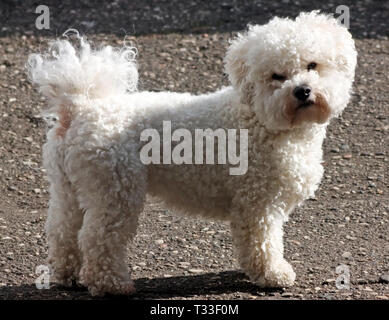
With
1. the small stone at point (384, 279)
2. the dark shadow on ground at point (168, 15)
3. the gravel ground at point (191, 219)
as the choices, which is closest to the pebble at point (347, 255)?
the gravel ground at point (191, 219)

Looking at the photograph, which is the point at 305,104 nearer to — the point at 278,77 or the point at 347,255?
the point at 278,77

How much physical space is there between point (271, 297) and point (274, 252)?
25cm

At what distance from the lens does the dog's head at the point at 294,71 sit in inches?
161

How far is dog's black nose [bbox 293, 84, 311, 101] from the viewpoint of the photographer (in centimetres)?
403

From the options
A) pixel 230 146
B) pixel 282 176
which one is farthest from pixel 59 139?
pixel 282 176

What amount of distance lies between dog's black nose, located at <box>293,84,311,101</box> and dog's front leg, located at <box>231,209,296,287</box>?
0.70 m

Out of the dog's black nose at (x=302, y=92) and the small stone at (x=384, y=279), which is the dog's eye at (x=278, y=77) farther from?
the small stone at (x=384, y=279)

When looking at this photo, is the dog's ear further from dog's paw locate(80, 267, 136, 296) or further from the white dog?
dog's paw locate(80, 267, 136, 296)

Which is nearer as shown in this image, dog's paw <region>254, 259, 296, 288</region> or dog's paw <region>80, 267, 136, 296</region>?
dog's paw <region>80, 267, 136, 296</region>

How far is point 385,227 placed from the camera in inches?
206

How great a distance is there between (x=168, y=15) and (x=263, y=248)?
15.6ft

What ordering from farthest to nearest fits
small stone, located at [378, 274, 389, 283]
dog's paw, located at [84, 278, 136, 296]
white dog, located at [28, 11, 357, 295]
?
small stone, located at [378, 274, 389, 283], dog's paw, located at [84, 278, 136, 296], white dog, located at [28, 11, 357, 295]

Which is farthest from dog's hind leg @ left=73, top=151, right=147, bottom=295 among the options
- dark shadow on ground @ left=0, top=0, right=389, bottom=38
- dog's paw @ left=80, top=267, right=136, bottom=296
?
dark shadow on ground @ left=0, top=0, right=389, bottom=38

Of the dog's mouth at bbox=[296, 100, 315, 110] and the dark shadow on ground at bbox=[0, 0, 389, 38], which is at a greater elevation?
the dark shadow on ground at bbox=[0, 0, 389, 38]
